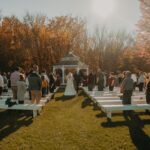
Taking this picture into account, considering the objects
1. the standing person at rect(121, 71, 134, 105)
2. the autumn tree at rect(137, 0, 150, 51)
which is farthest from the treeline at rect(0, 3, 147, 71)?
the standing person at rect(121, 71, 134, 105)

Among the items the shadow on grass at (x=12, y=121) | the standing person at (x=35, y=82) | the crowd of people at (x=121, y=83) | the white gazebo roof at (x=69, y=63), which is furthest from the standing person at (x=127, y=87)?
the white gazebo roof at (x=69, y=63)

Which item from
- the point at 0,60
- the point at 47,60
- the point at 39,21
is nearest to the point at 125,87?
the point at 0,60

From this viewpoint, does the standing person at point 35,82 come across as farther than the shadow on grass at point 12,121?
Yes

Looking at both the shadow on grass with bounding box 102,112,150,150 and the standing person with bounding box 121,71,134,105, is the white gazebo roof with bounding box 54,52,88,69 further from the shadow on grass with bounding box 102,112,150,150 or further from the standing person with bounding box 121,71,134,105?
the shadow on grass with bounding box 102,112,150,150

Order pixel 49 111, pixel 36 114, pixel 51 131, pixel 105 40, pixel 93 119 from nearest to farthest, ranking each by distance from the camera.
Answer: pixel 51 131 < pixel 93 119 < pixel 36 114 < pixel 49 111 < pixel 105 40

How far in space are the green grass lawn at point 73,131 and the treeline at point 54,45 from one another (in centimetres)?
2537

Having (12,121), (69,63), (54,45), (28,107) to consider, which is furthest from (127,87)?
(54,45)

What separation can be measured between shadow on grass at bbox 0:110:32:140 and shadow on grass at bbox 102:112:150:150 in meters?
3.24

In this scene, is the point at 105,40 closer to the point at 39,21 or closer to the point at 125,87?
the point at 39,21

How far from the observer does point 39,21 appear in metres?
54.6

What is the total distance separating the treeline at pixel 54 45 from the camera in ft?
145

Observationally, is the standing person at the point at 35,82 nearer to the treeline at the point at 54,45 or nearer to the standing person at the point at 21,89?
the standing person at the point at 21,89

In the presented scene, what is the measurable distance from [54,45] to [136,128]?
40.6 m

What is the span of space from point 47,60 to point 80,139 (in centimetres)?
4102
